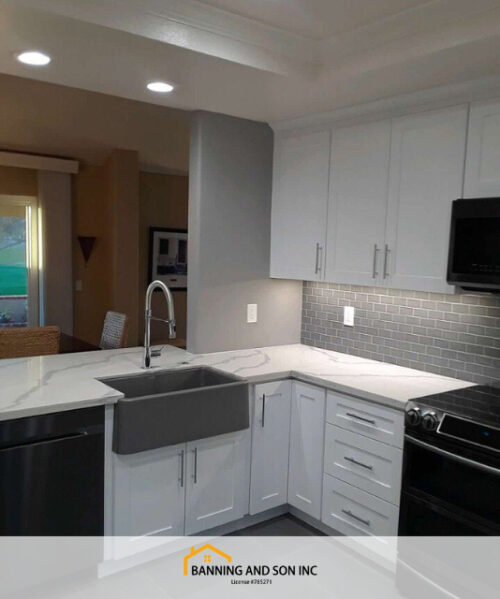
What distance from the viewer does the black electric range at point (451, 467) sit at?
1.96 metres

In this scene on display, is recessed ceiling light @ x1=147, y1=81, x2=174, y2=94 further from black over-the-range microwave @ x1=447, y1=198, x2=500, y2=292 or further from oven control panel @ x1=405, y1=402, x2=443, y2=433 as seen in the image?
oven control panel @ x1=405, y1=402, x2=443, y2=433

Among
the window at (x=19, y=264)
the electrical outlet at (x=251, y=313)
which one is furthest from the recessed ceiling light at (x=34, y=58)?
the window at (x=19, y=264)

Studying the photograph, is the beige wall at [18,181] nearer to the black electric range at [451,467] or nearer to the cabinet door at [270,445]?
the cabinet door at [270,445]

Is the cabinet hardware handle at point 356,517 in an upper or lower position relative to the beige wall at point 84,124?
lower

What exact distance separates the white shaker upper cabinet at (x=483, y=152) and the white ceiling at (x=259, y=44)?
0.17m

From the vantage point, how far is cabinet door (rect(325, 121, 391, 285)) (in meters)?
2.80

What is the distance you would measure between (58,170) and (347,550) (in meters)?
4.80

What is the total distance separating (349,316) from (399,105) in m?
1.29

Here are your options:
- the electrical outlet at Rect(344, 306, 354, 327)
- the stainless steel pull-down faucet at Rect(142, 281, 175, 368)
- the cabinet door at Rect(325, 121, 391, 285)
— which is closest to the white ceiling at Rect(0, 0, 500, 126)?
the cabinet door at Rect(325, 121, 391, 285)

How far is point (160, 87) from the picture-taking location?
8.45 ft

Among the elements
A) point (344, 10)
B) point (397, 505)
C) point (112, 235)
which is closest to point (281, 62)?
point (344, 10)

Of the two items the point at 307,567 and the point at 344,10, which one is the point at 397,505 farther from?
the point at 344,10

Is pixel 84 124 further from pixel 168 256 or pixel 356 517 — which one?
pixel 356 517

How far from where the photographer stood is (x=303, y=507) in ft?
9.36
